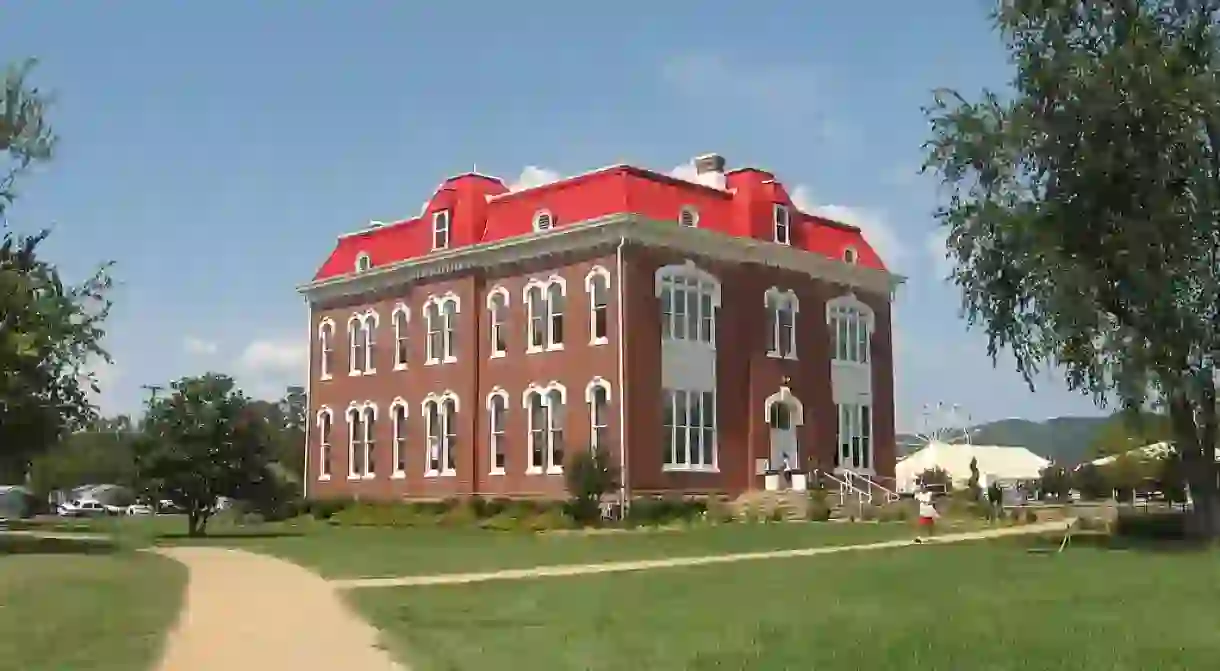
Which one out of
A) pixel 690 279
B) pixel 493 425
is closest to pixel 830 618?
pixel 690 279

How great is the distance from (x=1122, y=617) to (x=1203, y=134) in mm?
13945

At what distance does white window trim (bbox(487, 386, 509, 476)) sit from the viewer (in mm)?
42388

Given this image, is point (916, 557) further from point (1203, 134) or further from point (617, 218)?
point (617, 218)

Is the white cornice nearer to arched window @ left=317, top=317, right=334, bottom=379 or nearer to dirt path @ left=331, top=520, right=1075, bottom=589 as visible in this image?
arched window @ left=317, top=317, right=334, bottom=379

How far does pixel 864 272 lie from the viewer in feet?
154

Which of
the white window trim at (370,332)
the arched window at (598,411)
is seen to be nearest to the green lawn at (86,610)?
the arched window at (598,411)

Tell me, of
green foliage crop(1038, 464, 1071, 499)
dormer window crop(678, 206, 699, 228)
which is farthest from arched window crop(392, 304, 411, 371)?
green foliage crop(1038, 464, 1071, 499)

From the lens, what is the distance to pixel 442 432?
44.8m

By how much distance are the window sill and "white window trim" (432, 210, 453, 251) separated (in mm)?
11714

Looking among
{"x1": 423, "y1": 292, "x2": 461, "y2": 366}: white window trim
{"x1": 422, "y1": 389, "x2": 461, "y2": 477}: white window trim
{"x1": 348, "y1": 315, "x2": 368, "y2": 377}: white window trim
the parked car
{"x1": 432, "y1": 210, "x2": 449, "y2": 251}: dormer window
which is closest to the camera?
{"x1": 422, "y1": 389, "x2": 461, "y2": 477}: white window trim

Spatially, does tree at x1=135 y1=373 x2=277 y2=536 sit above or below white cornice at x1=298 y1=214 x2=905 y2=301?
below

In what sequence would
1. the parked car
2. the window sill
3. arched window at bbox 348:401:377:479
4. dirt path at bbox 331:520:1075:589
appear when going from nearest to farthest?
dirt path at bbox 331:520:1075:589, the window sill, arched window at bbox 348:401:377:479, the parked car

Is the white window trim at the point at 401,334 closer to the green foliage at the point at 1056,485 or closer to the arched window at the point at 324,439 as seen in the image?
the arched window at the point at 324,439

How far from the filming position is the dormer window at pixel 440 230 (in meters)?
45.5
